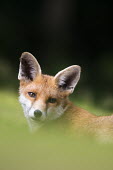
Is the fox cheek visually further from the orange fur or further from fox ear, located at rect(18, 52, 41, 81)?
fox ear, located at rect(18, 52, 41, 81)

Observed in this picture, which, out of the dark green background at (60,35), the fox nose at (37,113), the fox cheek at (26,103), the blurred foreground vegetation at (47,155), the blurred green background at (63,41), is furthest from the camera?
the dark green background at (60,35)

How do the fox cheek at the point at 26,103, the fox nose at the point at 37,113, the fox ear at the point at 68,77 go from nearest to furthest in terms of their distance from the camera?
the fox nose at the point at 37,113 < the fox cheek at the point at 26,103 < the fox ear at the point at 68,77

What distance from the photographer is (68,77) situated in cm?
721

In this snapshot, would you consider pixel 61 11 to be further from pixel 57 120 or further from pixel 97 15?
pixel 57 120

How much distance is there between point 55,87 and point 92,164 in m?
3.39

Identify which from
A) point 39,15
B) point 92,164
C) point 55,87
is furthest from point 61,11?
point 92,164

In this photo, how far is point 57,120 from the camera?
22.1ft

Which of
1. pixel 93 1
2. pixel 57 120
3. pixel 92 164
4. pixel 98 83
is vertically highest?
pixel 92 164

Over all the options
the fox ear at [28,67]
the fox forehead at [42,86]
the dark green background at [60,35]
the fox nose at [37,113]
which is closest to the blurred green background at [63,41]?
the dark green background at [60,35]

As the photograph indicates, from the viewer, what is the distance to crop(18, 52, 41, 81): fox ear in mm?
7091

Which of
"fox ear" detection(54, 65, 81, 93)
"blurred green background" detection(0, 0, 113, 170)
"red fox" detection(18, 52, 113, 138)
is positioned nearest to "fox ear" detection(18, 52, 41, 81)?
"red fox" detection(18, 52, 113, 138)

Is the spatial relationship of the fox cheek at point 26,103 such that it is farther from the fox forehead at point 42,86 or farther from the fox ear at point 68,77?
the fox ear at point 68,77

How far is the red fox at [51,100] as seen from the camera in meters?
6.49

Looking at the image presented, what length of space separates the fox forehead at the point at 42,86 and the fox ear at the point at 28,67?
0.10 metres
